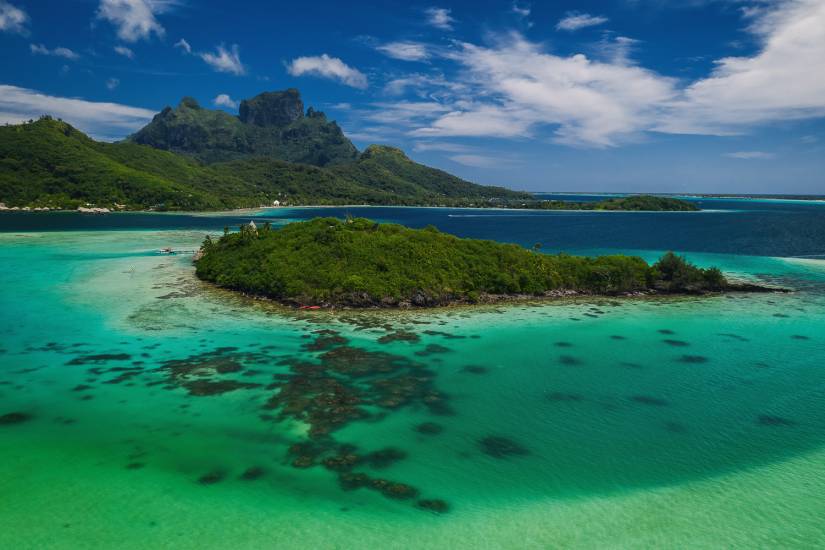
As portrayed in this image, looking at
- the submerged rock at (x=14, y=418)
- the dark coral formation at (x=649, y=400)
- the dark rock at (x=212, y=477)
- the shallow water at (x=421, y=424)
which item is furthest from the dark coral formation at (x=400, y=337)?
the submerged rock at (x=14, y=418)

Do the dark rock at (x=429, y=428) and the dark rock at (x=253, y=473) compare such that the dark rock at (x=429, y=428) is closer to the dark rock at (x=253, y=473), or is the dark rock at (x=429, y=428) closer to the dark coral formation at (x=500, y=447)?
the dark coral formation at (x=500, y=447)

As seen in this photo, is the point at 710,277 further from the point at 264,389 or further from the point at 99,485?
the point at 99,485

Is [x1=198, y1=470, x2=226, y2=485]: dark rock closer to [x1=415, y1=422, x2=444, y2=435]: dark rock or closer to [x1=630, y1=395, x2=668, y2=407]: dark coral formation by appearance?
→ [x1=415, y1=422, x2=444, y2=435]: dark rock

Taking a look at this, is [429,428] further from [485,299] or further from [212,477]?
[485,299]

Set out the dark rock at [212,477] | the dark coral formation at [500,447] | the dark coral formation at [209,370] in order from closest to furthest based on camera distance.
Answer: the dark rock at [212,477] → the dark coral formation at [500,447] → the dark coral formation at [209,370]

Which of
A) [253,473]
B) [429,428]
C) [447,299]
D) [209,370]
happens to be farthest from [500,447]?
[447,299]

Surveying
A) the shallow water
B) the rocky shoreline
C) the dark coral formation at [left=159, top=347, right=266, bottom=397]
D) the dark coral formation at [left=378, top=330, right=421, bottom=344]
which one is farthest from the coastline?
the dark coral formation at [left=159, top=347, right=266, bottom=397]
